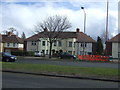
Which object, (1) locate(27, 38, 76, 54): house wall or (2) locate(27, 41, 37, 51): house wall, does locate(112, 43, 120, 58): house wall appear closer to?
(1) locate(27, 38, 76, 54): house wall

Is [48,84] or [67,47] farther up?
[67,47]

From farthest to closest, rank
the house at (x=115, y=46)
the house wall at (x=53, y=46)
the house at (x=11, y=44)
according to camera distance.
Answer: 1. the house at (x=11, y=44)
2. the house wall at (x=53, y=46)
3. the house at (x=115, y=46)

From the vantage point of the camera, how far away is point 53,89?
402 inches

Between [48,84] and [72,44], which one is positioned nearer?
[48,84]

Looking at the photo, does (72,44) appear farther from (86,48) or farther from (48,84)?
(48,84)

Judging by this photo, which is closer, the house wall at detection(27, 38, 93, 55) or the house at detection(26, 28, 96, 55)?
the house at detection(26, 28, 96, 55)

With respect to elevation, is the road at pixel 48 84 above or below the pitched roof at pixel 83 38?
below

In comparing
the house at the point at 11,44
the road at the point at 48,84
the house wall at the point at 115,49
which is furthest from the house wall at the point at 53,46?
the road at the point at 48,84

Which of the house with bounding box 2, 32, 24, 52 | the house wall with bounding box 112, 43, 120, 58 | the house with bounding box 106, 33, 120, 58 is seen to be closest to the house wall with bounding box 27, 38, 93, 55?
the house with bounding box 2, 32, 24, 52

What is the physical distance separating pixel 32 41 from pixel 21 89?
6977cm

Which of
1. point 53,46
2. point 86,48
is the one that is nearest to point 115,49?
point 86,48

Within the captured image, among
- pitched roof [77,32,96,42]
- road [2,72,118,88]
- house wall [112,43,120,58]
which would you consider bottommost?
road [2,72,118,88]

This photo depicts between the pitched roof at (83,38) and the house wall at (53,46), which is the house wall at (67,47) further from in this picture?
the pitched roof at (83,38)

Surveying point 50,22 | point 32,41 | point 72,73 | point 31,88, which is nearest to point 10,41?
point 32,41
